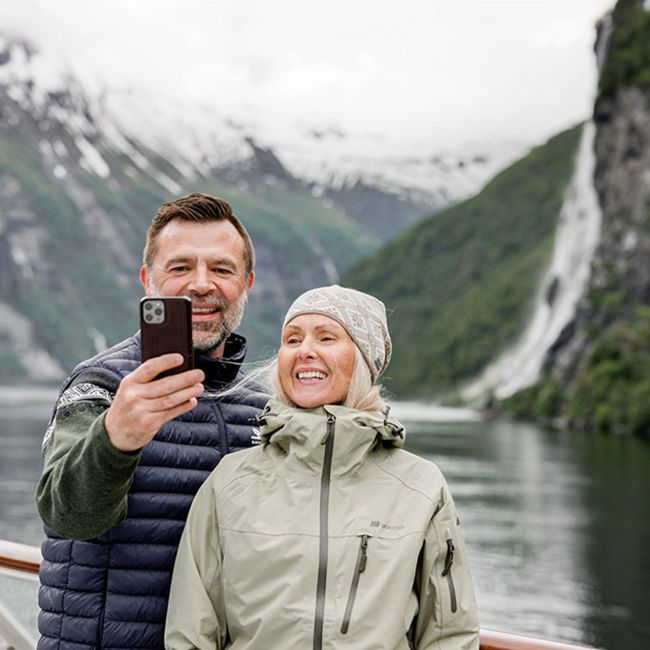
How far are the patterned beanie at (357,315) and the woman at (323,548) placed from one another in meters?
0.21

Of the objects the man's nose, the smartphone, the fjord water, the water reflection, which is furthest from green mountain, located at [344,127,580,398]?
the smartphone

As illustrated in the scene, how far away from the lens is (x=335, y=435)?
233 cm

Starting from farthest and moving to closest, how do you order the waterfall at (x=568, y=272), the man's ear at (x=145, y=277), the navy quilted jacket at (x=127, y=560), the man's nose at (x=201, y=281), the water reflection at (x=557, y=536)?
the waterfall at (x=568, y=272) < the water reflection at (x=557, y=536) < the man's ear at (x=145, y=277) < the man's nose at (x=201, y=281) < the navy quilted jacket at (x=127, y=560)

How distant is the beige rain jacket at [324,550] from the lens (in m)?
2.22

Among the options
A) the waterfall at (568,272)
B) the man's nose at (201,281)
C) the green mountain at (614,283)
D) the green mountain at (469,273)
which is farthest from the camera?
the green mountain at (469,273)

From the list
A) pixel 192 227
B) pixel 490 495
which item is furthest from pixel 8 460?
pixel 192 227

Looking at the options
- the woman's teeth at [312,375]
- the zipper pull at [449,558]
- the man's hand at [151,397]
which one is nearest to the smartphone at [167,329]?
the man's hand at [151,397]

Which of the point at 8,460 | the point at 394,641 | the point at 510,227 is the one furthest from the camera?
the point at 510,227

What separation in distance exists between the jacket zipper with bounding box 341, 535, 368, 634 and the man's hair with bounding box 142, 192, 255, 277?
35.3 inches

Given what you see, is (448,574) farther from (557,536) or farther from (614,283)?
(614,283)

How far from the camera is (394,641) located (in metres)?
2.23

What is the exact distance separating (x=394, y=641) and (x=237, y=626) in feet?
1.16

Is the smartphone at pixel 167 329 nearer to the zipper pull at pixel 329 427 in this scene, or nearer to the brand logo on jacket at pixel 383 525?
the zipper pull at pixel 329 427

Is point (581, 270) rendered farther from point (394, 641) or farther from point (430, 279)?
point (394, 641)
